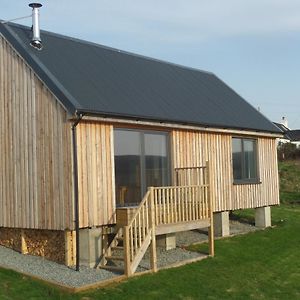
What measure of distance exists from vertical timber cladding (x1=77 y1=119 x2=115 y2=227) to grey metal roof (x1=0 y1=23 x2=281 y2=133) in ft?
1.94

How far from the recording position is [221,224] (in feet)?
60.7

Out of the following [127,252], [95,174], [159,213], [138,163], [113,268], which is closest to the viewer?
[127,252]

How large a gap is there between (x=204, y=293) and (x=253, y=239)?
6.70 m

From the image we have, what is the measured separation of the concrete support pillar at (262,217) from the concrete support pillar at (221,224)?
269 cm

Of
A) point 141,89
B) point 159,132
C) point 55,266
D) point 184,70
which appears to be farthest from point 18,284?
point 184,70

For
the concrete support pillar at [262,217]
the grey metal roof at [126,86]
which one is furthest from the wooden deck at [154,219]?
the concrete support pillar at [262,217]

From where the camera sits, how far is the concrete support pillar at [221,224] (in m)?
18.5

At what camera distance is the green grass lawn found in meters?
11.3

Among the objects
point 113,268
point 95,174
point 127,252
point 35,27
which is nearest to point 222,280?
point 127,252

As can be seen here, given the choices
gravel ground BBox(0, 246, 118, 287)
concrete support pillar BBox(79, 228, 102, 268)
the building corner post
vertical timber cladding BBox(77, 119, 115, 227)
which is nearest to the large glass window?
vertical timber cladding BBox(77, 119, 115, 227)

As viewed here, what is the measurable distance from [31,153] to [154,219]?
3.43 m

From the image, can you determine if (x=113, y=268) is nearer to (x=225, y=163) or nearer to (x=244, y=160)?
(x=225, y=163)

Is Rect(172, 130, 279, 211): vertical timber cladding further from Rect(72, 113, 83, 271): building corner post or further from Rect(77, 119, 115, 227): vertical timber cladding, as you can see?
Rect(72, 113, 83, 271): building corner post

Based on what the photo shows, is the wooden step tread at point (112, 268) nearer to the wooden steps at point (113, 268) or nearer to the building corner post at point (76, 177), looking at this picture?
the wooden steps at point (113, 268)
